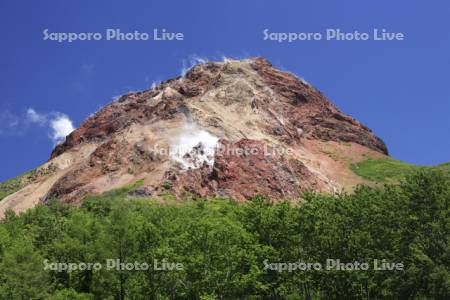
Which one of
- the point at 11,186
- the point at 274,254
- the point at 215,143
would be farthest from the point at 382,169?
the point at 274,254

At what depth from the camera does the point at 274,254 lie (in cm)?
5250

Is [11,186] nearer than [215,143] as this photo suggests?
No

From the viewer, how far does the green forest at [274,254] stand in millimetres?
48125

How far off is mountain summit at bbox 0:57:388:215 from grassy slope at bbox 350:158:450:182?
3052 mm

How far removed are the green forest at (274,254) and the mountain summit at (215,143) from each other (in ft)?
178

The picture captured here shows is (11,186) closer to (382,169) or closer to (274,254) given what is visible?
(382,169)

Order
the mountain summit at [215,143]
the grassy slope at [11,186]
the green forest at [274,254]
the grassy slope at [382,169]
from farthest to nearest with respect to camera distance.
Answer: the grassy slope at [11,186], the grassy slope at [382,169], the mountain summit at [215,143], the green forest at [274,254]

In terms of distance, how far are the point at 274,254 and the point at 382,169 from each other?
10712cm

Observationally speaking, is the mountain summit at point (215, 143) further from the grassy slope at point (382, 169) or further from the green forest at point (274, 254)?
the green forest at point (274, 254)

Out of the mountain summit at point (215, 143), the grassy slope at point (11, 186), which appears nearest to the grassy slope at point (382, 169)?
the mountain summit at point (215, 143)

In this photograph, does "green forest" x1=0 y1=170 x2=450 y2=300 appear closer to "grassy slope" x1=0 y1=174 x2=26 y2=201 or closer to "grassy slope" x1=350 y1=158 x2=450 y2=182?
"grassy slope" x1=350 y1=158 x2=450 y2=182

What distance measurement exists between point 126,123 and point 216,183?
48.2 metres

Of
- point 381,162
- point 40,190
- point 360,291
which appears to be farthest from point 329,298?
point 381,162

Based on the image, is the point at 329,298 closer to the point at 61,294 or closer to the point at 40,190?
the point at 61,294
